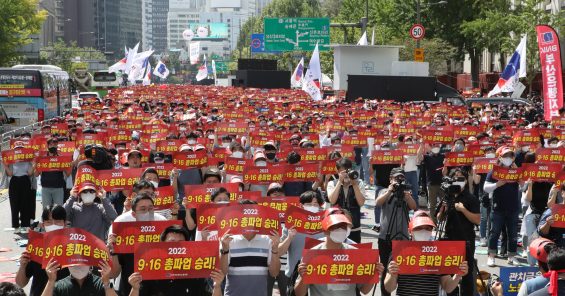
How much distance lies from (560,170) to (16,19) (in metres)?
59.9

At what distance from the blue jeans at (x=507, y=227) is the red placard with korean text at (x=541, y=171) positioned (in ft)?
2.17

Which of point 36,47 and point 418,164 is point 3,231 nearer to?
point 418,164

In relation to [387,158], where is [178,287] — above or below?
below

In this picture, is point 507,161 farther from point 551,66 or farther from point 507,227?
point 551,66

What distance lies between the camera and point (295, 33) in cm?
6144

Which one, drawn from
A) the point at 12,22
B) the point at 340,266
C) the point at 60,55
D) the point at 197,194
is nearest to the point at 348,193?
the point at 197,194

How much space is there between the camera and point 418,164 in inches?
733

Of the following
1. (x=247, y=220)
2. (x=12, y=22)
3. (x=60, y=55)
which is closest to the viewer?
(x=247, y=220)

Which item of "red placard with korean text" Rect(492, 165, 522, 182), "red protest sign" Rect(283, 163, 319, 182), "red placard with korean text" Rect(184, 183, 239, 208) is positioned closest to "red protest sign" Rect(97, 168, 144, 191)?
"red placard with korean text" Rect(184, 183, 239, 208)

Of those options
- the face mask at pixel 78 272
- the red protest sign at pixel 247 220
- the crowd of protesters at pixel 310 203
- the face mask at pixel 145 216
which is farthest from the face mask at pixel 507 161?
the face mask at pixel 78 272

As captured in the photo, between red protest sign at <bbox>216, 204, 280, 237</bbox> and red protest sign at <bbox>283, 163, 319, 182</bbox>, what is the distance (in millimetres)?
5423

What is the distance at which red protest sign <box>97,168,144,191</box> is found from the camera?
40.8ft

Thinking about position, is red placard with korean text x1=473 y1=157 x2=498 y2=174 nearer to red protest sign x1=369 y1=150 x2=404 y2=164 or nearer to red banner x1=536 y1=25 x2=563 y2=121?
red protest sign x1=369 y1=150 x2=404 y2=164

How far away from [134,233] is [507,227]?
23.6 feet
